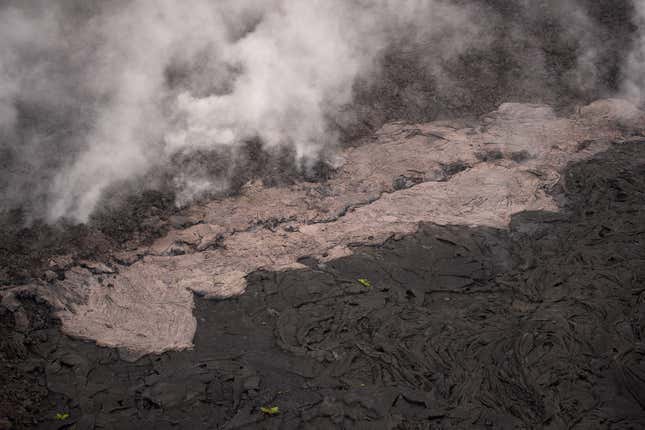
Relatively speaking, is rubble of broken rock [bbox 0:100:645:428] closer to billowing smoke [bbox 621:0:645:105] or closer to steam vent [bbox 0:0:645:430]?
steam vent [bbox 0:0:645:430]

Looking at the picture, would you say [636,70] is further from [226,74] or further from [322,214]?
[226,74]

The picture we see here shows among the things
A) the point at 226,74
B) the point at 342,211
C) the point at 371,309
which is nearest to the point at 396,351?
the point at 371,309

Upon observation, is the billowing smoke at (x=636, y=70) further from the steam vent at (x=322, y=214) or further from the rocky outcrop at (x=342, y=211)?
the rocky outcrop at (x=342, y=211)

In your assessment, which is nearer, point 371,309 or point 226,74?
point 371,309

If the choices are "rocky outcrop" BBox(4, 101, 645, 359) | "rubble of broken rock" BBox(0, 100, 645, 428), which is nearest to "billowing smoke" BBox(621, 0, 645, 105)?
"rocky outcrop" BBox(4, 101, 645, 359)

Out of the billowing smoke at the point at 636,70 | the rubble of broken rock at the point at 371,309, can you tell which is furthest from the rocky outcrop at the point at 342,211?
the billowing smoke at the point at 636,70

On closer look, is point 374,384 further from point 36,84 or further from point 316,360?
point 36,84

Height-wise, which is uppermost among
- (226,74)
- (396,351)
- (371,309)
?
(226,74)
